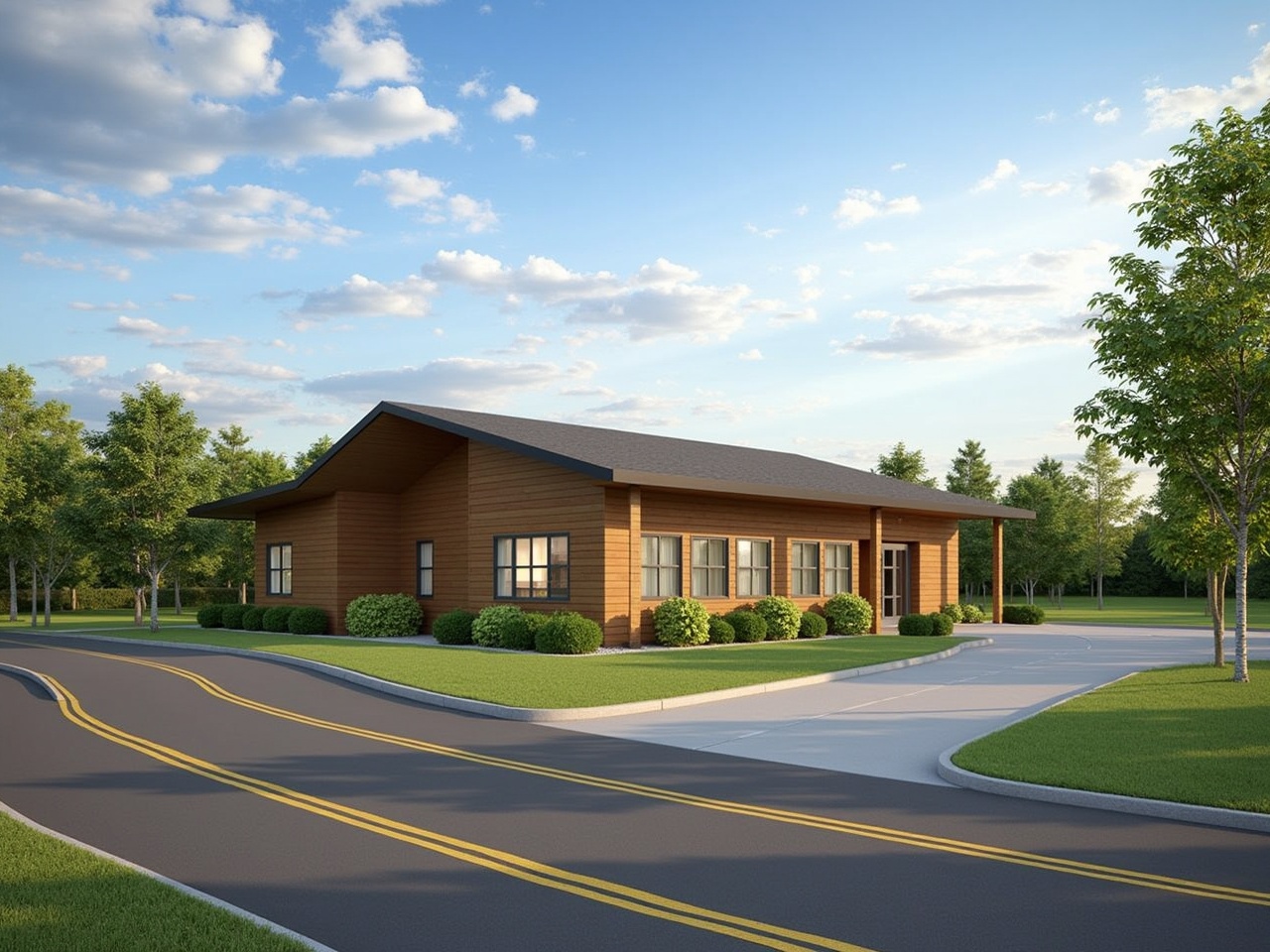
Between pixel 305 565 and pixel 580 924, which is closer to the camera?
pixel 580 924

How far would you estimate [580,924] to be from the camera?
6047 mm

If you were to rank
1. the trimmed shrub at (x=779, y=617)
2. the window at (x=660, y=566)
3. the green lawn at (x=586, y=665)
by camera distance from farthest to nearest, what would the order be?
1. the trimmed shrub at (x=779, y=617)
2. the window at (x=660, y=566)
3. the green lawn at (x=586, y=665)

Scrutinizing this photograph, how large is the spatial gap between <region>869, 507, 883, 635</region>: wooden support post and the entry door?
5.07 m

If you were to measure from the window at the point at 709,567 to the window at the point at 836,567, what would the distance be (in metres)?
4.85

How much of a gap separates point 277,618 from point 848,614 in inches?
683

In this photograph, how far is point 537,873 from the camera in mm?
7047

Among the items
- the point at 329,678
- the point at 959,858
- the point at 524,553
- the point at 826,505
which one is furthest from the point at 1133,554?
the point at 959,858

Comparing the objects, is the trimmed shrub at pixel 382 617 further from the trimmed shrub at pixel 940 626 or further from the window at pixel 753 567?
the trimmed shrub at pixel 940 626

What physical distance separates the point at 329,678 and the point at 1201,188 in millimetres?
17273

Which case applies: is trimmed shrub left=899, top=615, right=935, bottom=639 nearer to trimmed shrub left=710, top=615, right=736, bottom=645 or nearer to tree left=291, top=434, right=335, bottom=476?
trimmed shrub left=710, top=615, right=736, bottom=645

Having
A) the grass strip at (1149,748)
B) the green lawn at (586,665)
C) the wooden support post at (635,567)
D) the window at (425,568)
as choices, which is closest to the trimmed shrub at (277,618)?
the green lawn at (586,665)

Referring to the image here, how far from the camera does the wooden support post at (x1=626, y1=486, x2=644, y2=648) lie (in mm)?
24891

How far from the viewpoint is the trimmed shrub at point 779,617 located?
2827 cm

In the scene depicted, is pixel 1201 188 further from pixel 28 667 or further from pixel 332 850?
pixel 28 667
